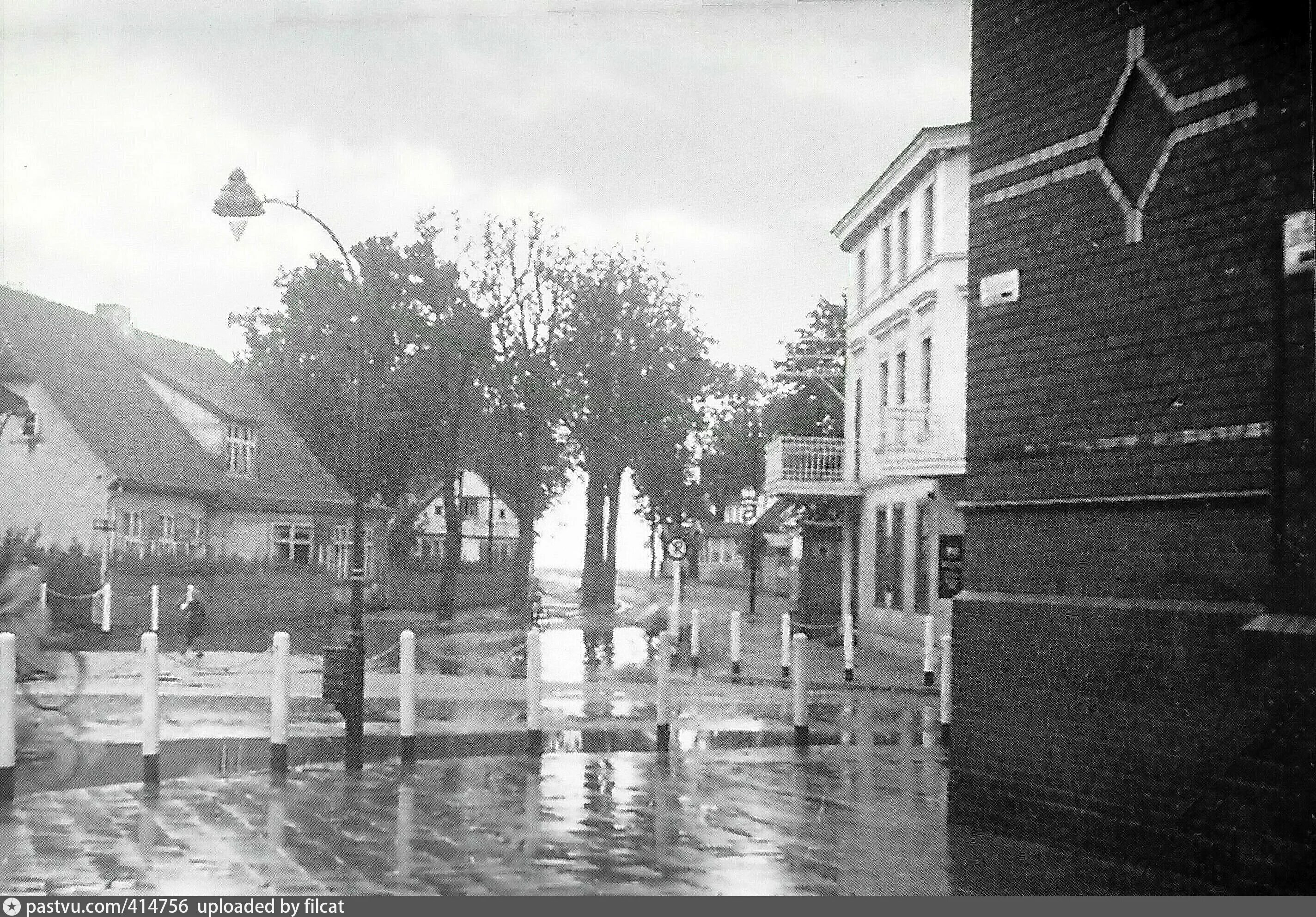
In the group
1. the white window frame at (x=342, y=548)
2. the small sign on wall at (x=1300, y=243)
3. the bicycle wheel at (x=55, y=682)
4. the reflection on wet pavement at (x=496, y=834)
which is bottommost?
the bicycle wheel at (x=55, y=682)

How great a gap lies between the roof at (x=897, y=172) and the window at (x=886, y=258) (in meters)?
0.34

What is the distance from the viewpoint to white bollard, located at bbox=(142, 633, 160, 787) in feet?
32.6

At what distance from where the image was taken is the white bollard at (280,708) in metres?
10.8

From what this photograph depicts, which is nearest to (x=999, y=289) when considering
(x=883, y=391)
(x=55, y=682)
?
(x=55, y=682)

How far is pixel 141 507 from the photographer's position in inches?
1209

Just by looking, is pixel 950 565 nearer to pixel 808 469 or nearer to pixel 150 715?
pixel 808 469

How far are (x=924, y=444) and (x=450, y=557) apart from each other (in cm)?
2012

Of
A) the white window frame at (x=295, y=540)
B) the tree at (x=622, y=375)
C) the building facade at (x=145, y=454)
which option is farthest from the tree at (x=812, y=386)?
the white window frame at (x=295, y=540)

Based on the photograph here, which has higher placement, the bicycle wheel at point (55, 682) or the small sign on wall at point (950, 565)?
the small sign on wall at point (950, 565)

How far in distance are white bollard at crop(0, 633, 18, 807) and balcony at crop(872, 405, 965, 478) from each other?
16.0 meters

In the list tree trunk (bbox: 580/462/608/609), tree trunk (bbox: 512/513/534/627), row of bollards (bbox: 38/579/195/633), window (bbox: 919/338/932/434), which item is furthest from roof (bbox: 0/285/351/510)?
window (bbox: 919/338/932/434)

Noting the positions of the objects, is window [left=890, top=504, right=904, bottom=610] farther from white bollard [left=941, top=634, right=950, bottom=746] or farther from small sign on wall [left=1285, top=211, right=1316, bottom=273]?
small sign on wall [left=1285, top=211, right=1316, bottom=273]

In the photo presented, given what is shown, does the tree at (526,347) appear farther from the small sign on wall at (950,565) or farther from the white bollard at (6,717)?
the white bollard at (6,717)
